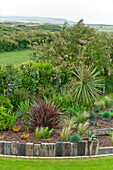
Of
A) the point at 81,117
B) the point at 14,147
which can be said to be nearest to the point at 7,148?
the point at 14,147

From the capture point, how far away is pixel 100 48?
14.5m

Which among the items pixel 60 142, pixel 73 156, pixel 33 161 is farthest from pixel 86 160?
pixel 33 161

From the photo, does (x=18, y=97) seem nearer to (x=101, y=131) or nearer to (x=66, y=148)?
(x=101, y=131)

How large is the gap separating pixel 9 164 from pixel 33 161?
570 mm

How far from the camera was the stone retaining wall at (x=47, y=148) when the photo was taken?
245 inches

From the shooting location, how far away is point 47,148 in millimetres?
6223

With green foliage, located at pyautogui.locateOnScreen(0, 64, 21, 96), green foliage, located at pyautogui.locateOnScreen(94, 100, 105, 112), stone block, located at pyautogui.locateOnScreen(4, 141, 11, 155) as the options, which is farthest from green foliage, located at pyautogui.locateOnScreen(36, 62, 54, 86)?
stone block, located at pyautogui.locateOnScreen(4, 141, 11, 155)

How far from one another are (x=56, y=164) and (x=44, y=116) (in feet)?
6.33

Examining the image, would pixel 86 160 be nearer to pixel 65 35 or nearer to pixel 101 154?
pixel 101 154

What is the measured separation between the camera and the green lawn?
5645mm

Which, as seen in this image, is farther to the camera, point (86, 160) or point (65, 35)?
point (65, 35)

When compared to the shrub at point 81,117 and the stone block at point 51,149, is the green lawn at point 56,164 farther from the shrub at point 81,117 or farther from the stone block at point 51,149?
the shrub at point 81,117

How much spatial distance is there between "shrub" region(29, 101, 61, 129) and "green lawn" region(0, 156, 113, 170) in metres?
1.62

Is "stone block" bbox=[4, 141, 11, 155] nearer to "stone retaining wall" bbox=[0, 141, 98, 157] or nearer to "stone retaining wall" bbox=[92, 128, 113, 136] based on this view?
"stone retaining wall" bbox=[0, 141, 98, 157]
